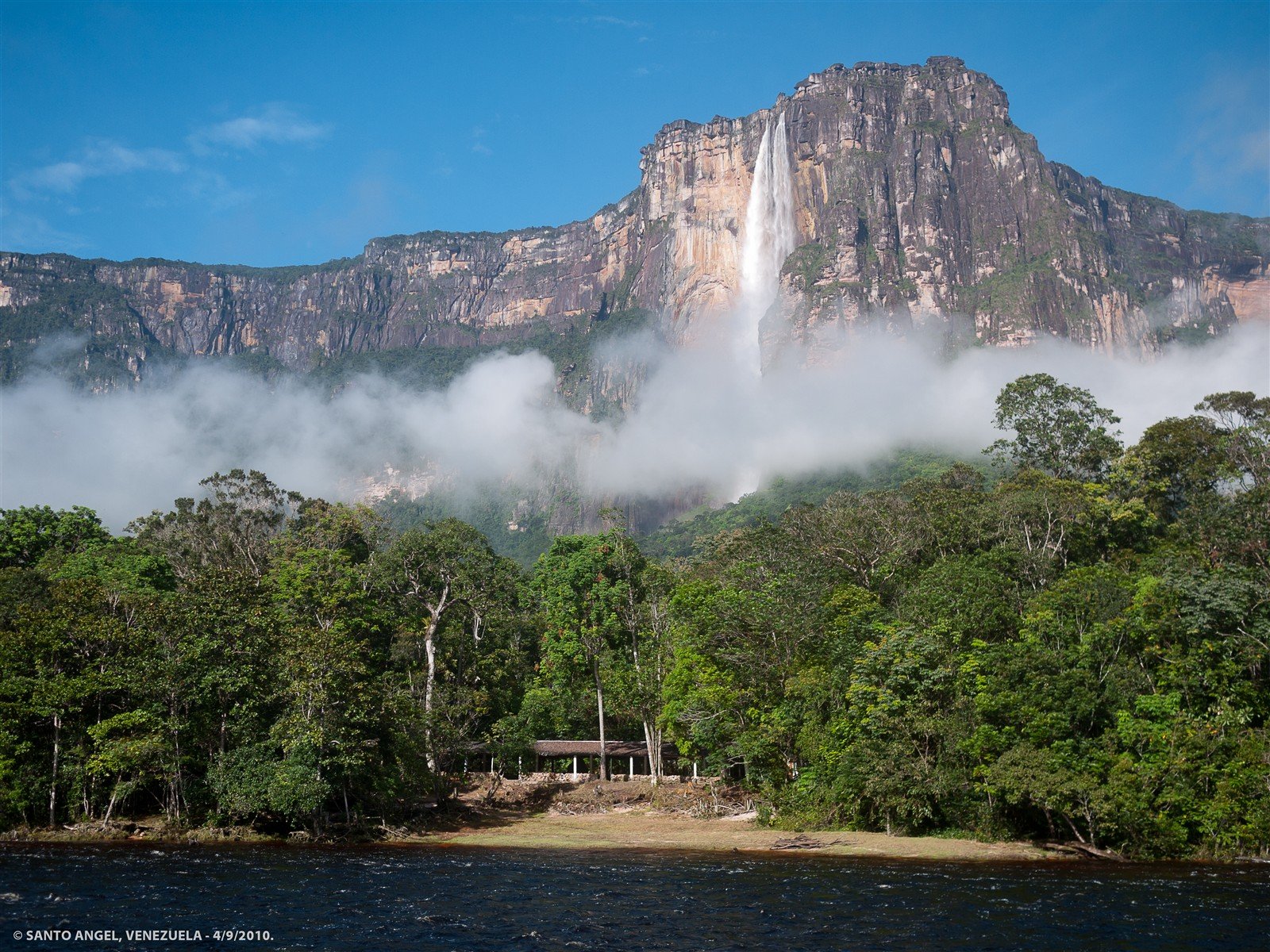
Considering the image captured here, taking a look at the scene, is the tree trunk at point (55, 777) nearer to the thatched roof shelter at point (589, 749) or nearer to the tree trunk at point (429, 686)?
the tree trunk at point (429, 686)

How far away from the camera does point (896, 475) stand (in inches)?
6860

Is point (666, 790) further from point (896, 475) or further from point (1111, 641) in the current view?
point (896, 475)

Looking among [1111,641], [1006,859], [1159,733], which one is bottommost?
[1006,859]

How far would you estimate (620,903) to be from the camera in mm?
30484

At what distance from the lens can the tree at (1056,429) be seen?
8175 centimetres

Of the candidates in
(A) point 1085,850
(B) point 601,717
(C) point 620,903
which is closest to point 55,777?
(C) point 620,903

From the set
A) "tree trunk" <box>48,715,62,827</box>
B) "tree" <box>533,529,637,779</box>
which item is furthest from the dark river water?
"tree" <box>533,529,637,779</box>

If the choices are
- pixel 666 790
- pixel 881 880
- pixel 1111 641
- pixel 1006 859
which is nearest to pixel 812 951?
pixel 881 880

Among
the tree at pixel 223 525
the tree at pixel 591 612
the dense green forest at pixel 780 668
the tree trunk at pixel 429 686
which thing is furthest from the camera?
the tree at pixel 223 525

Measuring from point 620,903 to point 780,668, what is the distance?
2554 centimetres

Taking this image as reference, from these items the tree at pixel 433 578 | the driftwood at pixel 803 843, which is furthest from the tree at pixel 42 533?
the driftwood at pixel 803 843

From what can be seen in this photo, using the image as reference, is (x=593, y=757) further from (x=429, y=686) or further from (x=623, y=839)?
(x=623, y=839)

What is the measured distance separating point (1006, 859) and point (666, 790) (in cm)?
2494

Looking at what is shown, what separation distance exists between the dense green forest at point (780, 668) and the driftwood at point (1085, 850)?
40cm
